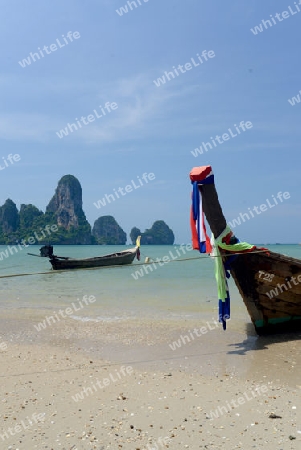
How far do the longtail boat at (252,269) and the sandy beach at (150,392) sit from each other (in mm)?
550

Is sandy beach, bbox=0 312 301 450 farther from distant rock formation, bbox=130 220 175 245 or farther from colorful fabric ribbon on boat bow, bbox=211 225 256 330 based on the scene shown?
distant rock formation, bbox=130 220 175 245

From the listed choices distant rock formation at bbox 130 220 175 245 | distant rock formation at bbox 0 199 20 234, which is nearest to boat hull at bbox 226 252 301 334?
distant rock formation at bbox 0 199 20 234

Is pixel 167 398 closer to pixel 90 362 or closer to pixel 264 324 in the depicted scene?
pixel 90 362

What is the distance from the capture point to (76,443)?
13.7 ft

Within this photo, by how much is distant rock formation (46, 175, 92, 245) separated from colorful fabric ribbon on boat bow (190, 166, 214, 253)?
134979 mm

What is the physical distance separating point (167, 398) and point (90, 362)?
230 centimetres

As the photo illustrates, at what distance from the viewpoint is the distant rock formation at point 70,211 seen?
14262 centimetres

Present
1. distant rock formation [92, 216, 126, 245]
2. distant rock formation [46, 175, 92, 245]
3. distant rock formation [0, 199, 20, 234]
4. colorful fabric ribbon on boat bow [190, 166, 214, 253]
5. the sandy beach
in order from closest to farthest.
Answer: the sandy beach
colorful fabric ribbon on boat bow [190, 166, 214, 253]
distant rock formation [0, 199, 20, 234]
distant rock formation [46, 175, 92, 245]
distant rock formation [92, 216, 126, 245]

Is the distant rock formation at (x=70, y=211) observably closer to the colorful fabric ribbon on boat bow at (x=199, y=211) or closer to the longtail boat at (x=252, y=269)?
the longtail boat at (x=252, y=269)

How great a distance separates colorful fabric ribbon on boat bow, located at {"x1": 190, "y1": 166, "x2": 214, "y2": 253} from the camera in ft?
26.6

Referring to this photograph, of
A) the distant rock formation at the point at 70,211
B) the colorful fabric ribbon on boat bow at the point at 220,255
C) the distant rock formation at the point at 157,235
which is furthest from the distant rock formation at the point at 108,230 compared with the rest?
the colorful fabric ribbon on boat bow at the point at 220,255

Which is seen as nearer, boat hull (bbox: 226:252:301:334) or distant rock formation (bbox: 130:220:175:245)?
boat hull (bbox: 226:252:301:334)

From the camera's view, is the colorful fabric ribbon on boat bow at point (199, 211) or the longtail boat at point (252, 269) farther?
the longtail boat at point (252, 269)

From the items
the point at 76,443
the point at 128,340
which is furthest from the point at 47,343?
the point at 76,443
